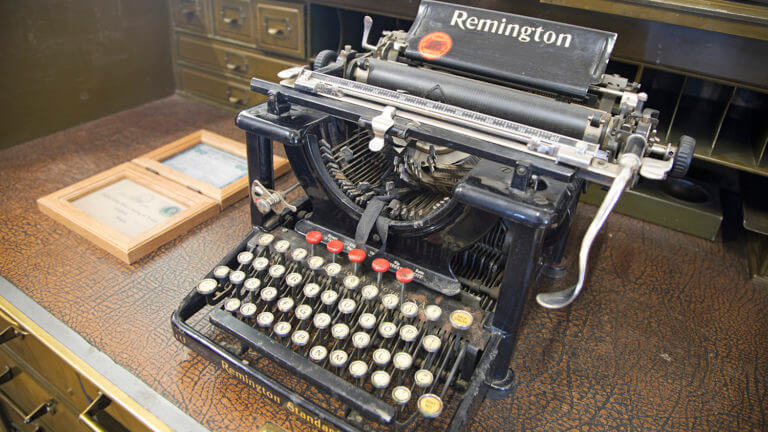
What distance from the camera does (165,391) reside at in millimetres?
1282

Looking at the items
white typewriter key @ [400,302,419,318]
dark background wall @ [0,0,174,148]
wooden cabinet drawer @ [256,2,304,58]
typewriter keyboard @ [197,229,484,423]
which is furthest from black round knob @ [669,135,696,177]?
dark background wall @ [0,0,174,148]

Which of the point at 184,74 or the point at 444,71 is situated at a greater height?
the point at 444,71

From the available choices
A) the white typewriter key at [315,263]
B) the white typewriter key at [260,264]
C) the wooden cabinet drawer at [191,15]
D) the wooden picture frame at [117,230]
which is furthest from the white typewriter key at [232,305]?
the wooden cabinet drawer at [191,15]

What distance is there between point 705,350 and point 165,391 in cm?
147

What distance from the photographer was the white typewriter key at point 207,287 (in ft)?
4.48

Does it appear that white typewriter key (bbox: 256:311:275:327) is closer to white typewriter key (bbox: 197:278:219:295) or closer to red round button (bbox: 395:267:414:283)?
white typewriter key (bbox: 197:278:219:295)

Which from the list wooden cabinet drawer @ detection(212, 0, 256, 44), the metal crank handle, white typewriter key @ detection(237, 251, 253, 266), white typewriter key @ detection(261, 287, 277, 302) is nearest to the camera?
the metal crank handle

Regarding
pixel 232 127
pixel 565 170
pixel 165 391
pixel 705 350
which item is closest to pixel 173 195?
pixel 232 127

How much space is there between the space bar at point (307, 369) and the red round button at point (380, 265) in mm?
284

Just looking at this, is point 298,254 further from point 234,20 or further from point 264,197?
point 234,20

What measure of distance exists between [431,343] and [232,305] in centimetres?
52

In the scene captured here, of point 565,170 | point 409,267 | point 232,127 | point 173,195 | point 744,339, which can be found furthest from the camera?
point 232,127

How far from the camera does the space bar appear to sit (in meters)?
1.11

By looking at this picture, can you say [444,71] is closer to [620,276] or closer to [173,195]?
[620,276]
